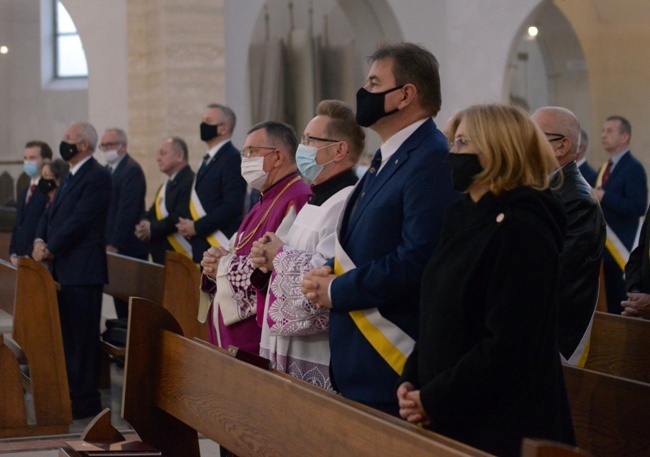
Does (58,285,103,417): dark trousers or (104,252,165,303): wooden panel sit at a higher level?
(104,252,165,303): wooden panel

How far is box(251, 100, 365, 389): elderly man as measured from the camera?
12.7ft

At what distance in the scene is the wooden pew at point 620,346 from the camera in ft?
14.3

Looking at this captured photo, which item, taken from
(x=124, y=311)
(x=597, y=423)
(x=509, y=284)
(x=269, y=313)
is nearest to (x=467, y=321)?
(x=509, y=284)

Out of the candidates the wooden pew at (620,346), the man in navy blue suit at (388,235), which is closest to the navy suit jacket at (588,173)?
the wooden pew at (620,346)

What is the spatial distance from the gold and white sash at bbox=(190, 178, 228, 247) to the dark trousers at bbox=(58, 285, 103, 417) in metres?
0.82

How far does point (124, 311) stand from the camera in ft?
29.0

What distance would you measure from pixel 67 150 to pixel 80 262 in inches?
29.8

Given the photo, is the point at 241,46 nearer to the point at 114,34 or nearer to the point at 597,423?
the point at 114,34

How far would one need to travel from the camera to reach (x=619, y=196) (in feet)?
28.9

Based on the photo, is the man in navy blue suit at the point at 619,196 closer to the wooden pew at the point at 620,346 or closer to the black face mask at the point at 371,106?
the wooden pew at the point at 620,346

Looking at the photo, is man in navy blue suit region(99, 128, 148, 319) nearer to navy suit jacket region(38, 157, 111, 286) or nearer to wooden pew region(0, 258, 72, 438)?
navy suit jacket region(38, 157, 111, 286)

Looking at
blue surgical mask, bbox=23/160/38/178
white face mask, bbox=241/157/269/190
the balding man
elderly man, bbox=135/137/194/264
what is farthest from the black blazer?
the balding man

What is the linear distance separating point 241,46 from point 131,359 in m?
7.52

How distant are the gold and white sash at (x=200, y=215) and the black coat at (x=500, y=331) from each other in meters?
4.47
